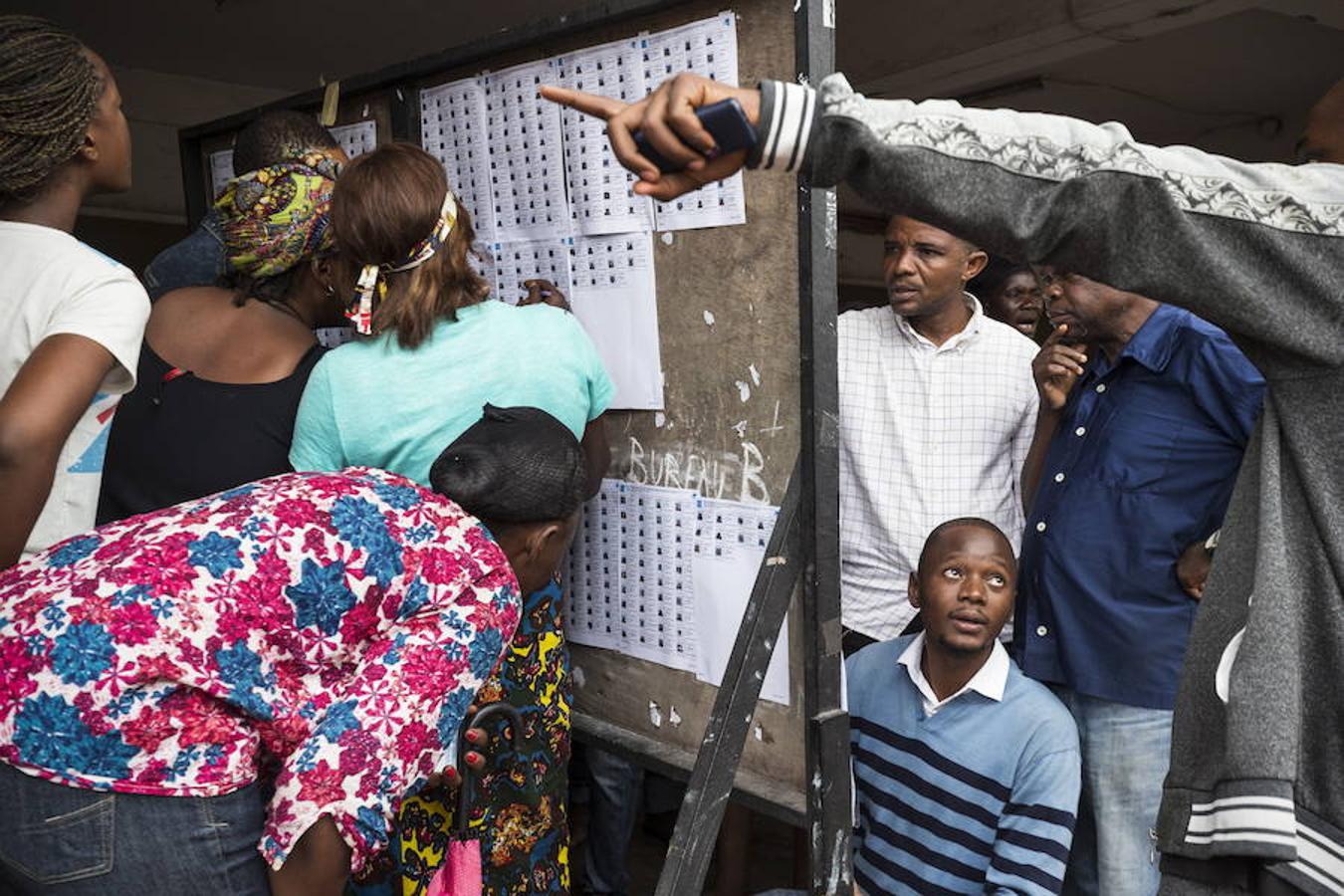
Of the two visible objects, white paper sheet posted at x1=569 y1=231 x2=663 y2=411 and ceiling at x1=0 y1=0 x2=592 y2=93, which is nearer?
white paper sheet posted at x1=569 y1=231 x2=663 y2=411

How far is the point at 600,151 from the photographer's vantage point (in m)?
2.07

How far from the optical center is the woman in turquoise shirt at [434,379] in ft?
6.34

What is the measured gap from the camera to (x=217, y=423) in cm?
204

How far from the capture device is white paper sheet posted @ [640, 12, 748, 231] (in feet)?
5.88

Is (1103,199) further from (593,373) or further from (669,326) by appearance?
(593,373)

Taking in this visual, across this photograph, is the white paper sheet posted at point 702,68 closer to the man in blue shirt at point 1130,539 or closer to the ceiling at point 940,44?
the man in blue shirt at point 1130,539

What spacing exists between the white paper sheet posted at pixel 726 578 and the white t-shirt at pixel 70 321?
3.13 ft

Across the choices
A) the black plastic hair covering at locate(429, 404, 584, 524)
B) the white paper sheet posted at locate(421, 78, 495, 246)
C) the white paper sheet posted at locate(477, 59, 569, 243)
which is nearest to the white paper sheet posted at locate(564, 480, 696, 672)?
the black plastic hair covering at locate(429, 404, 584, 524)

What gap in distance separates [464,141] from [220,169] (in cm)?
124

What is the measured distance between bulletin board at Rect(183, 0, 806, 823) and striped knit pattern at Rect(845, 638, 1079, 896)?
354 millimetres

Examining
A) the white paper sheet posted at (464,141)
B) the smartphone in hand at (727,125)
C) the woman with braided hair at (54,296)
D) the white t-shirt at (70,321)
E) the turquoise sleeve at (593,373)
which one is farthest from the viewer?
the white paper sheet posted at (464,141)

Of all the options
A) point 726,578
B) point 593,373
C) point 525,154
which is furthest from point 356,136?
point 726,578

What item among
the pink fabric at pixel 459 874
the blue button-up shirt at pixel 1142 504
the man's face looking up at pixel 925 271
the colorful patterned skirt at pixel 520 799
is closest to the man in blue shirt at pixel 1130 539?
the blue button-up shirt at pixel 1142 504

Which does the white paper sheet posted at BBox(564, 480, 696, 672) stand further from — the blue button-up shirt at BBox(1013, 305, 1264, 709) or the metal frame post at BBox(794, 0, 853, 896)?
the blue button-up shirt at BBox(1013, 305, 1264, 709)
